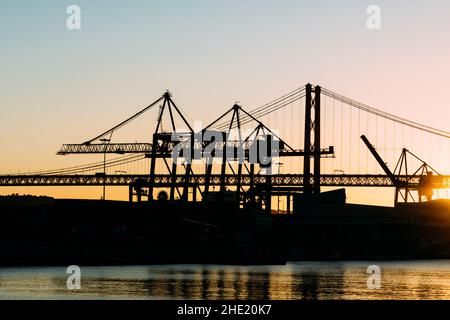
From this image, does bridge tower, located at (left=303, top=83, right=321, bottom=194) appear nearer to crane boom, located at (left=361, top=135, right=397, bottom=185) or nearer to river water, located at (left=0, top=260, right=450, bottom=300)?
crane boom, located at (left=361, top=135, right=397, bottom=185)

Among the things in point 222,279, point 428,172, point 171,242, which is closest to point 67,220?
point 171,242

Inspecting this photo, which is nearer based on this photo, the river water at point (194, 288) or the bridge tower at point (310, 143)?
the river water at point (194, 288)

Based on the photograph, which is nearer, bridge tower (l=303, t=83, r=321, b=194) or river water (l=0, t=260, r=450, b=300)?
river water (l=0, t=260, r=450, b=300)

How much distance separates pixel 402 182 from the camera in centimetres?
18962

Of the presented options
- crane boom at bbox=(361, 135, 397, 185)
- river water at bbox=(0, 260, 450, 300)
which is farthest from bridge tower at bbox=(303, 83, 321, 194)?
river water at bbox=(0, 260, 450, 300)

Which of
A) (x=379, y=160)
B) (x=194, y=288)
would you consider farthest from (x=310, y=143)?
(x=194, y=288)

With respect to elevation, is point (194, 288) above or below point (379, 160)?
below

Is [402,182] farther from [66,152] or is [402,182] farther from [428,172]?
[66,152]

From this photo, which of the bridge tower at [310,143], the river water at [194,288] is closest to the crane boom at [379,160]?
the bridge tower at [310,143]

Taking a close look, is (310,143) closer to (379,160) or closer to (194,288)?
(379,160)

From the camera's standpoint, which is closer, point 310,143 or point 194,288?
point 194,288

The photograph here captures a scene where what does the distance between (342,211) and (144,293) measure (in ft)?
404

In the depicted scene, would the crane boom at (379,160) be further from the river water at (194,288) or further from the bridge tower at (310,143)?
the river water at (194,288)
